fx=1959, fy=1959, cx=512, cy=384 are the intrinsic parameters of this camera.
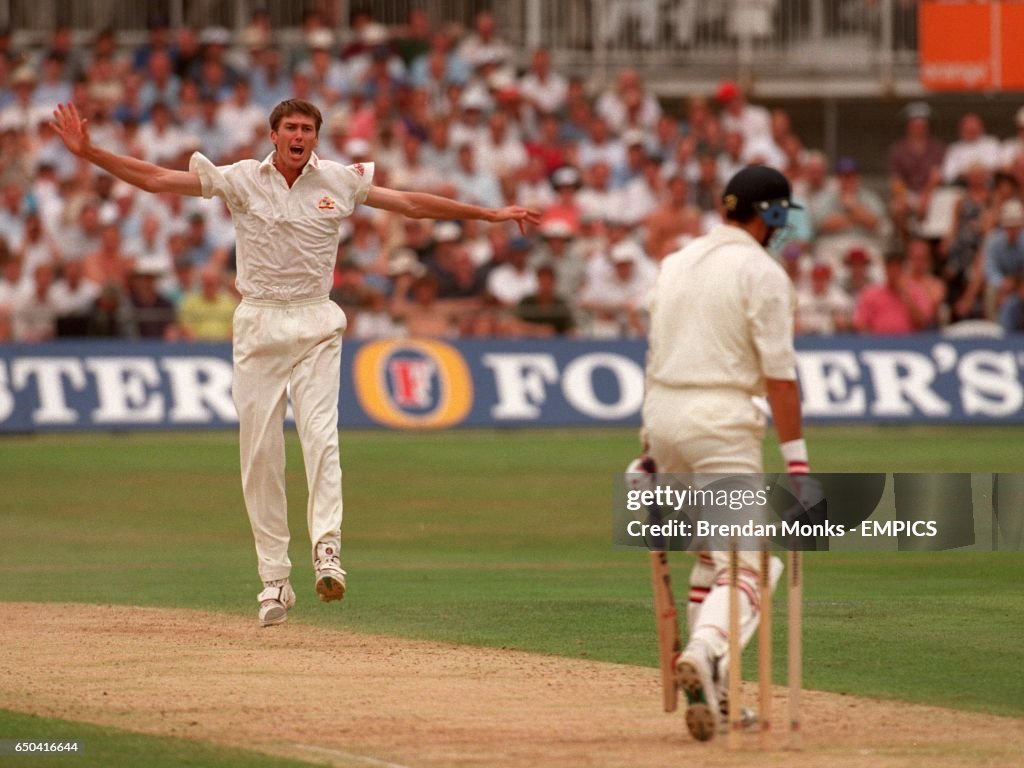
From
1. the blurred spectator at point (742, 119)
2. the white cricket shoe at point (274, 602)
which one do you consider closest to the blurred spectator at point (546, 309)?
the blurred spectator at point (742, 119)

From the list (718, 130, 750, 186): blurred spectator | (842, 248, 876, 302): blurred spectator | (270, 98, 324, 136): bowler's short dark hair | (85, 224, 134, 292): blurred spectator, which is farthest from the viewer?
(718, 130, 750, 186): blurred spectator

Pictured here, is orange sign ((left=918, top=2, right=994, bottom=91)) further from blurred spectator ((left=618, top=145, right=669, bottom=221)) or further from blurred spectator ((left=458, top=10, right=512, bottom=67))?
blurred spectator ((left=458, top=10, right=512, bottom=67))

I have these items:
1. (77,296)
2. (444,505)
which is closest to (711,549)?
(444,505)

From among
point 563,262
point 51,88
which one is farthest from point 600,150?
point 51,88

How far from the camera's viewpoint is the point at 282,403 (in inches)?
409

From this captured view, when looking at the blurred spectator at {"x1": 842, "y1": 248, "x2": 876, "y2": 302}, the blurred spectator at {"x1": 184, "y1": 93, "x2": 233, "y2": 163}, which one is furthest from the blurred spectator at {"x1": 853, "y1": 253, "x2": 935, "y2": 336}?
the blurred spectator at {"x1": 184, "y1": 93, "x2": 233, "y2": 163}

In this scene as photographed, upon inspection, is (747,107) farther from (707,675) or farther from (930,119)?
(707,675)

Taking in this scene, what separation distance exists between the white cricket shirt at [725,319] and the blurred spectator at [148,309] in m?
16.6

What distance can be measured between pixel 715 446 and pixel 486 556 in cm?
686

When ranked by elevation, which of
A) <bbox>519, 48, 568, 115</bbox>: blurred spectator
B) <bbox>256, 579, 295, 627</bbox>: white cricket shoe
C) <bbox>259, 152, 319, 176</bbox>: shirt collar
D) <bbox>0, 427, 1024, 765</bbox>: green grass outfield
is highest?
<bbox>519, 48, 568, 115</bbox>: blurred spectator

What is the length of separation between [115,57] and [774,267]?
22001mm

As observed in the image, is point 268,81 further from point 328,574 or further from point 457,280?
point 328,574

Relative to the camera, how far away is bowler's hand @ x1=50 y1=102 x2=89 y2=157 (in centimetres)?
989

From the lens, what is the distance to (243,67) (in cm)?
2745
